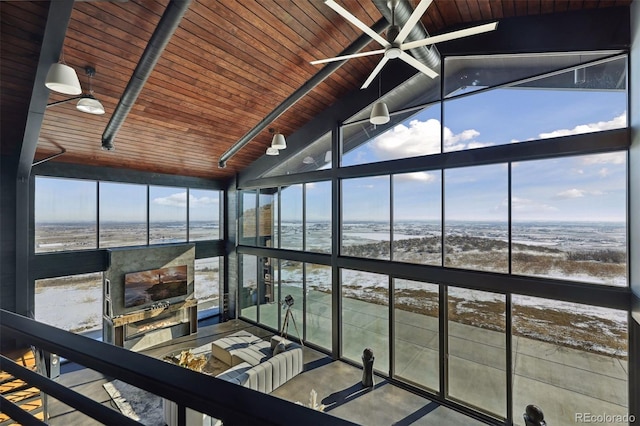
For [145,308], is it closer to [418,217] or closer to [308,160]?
[308,160]

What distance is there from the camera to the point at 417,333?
17.9 feet

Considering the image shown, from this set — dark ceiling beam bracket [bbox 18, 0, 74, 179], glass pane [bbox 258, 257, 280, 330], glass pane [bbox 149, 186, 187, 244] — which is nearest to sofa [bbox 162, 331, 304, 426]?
glass pane [bbox 258, 257, 280, 330]

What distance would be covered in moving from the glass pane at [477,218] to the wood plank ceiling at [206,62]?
2407 millimetres

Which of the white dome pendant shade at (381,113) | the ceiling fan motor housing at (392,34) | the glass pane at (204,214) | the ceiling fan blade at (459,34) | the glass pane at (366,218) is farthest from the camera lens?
the glass pane at (204,214)

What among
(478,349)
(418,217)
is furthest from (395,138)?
(478,349)

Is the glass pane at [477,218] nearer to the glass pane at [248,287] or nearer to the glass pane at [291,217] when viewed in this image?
the glass pane at [291,217]

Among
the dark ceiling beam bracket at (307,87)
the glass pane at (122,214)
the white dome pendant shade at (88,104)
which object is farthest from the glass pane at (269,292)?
the white dome pendant shade at (88,104)

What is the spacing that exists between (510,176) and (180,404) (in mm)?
5148

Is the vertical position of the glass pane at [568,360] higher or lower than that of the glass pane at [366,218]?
lower

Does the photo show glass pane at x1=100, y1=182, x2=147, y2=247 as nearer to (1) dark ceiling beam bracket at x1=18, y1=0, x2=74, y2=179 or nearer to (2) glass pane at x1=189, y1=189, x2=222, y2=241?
(2) glass pane at x1=189, y1=189, x2=222, y2=241

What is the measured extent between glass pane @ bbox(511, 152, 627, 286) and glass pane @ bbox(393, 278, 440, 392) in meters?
1.56

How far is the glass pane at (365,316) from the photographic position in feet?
19.4

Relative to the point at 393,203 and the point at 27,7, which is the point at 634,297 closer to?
the point at 393,203

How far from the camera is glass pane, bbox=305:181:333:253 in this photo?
22.5 ft
